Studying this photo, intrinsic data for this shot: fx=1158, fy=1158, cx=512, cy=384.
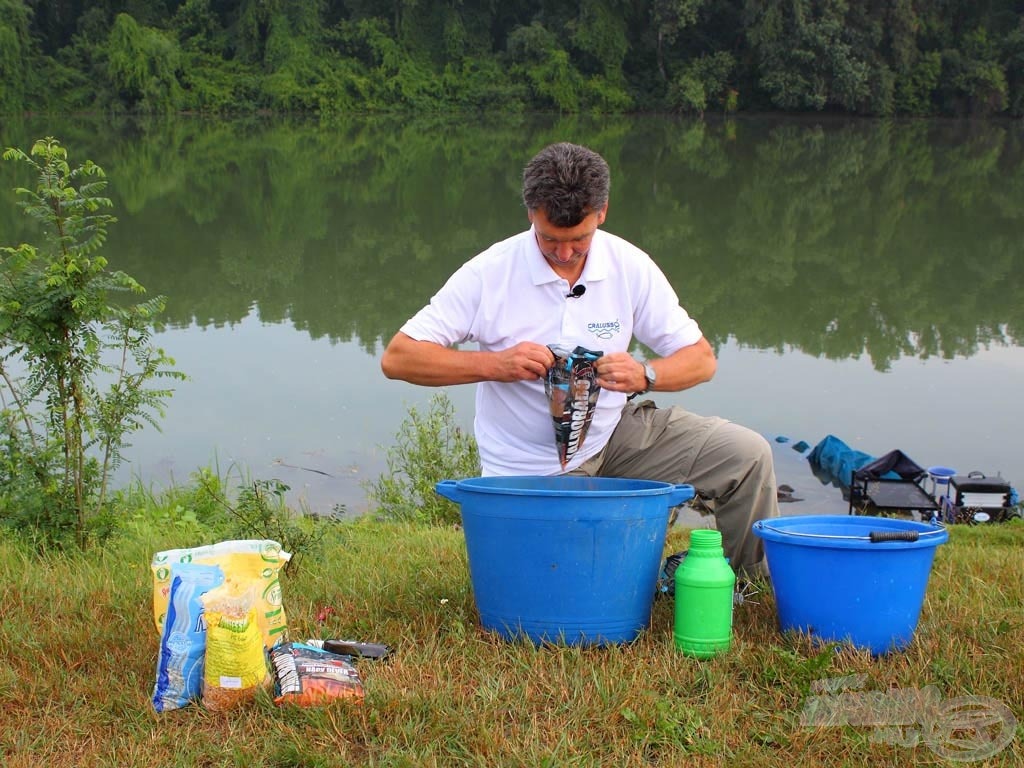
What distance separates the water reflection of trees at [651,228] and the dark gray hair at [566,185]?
21.0 feet

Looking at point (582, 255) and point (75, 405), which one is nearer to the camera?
point (582, 255)

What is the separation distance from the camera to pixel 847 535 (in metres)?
3.37

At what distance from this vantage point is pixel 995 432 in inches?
318

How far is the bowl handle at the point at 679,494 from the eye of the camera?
326 cm

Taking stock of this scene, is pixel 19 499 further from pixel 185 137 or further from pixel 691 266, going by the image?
pixel 185 137

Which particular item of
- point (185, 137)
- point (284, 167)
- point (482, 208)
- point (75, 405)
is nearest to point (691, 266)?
point (482, 208)

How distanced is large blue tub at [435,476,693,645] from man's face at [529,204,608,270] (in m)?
0.77

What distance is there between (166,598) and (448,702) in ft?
2.87

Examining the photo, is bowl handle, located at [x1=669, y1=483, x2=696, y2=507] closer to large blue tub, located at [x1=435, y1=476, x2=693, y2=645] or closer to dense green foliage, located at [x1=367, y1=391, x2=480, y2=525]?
large blue tub, located at [x1=435, y1=476, x2=693, y2=645]

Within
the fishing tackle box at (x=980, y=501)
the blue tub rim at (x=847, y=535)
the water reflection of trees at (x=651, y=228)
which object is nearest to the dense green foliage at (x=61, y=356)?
the blue tub rim at (x=847, y=535)

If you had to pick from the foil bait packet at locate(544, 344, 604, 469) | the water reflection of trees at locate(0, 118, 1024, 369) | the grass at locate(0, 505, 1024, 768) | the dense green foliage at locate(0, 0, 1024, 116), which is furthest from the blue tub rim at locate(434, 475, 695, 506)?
the dense green foliage at locate(0, 0, 1024, 116)

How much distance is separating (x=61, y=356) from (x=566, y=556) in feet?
6.99

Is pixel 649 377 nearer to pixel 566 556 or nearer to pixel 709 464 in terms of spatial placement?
pixel 709 464

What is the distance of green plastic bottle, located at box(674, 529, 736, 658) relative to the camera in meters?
3.17
